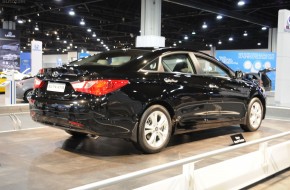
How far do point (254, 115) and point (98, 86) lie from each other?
312 cm

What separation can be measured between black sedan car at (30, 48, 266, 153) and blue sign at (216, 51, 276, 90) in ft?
50.0

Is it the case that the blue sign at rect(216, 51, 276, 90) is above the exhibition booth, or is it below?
above

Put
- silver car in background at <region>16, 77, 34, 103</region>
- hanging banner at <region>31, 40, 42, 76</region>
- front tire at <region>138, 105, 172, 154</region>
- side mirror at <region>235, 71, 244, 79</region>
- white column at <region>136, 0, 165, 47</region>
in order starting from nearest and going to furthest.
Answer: front tire at <region>138, 105, 172, 154</region> < side mirror at <region>235, 71, 244, 79</region> < silver car in background at <region>16, 77, 34, 103</region> < white column at <region>136, 0, 165, 47</region> < hanging banner at <region>31, 40, 42, 76</region>

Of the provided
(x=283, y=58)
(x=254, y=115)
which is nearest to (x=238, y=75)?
(x=254, y=115)

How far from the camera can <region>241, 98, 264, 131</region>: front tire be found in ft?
19.2

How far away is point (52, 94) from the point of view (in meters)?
4.14

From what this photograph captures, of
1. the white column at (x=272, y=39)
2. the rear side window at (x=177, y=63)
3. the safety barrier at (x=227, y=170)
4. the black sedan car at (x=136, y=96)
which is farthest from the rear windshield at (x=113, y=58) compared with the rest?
the white column at (x=272, y=39)

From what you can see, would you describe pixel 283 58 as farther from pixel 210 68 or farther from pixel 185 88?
pixel 185 88

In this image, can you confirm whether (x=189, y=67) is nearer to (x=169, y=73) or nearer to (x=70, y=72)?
(x=169, y=73)

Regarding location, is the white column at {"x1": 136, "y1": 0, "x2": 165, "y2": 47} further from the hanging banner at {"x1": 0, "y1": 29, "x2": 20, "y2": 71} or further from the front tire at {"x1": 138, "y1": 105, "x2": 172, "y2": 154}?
the hanging banner at {"x1": 0, "y1": 29, "x2": 20, "y2": 71}

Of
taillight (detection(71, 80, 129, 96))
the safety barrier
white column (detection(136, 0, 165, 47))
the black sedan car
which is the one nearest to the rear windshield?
the black sedan car

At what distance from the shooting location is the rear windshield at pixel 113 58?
4.44 metres

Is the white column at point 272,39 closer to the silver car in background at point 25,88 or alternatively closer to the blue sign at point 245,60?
the blue sign at point 245,60

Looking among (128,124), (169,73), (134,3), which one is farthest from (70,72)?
(134,3)
